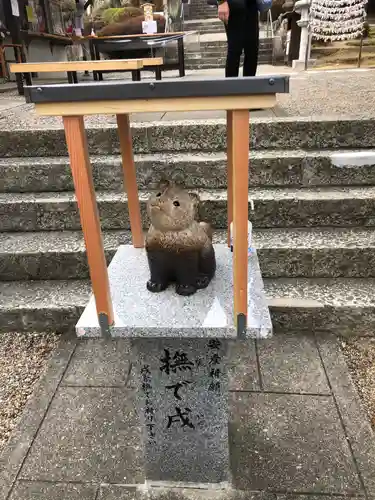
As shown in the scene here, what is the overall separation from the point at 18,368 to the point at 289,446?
178 cm

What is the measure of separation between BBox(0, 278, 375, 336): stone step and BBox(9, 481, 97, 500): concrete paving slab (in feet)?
4.00

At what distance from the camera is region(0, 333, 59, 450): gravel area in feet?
8.05

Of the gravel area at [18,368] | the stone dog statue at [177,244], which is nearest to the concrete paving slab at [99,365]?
the gravel area at [18,368]

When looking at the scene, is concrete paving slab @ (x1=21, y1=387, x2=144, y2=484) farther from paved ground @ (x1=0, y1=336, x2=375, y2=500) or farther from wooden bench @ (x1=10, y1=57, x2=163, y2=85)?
wooden bench @ (x1=10, y1=57, x2=163, y2=85)

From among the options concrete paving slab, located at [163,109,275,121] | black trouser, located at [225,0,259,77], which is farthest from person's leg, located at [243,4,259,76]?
concrete paving slab, located at [163,109,275,121]

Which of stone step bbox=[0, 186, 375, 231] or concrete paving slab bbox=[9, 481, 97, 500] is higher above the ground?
stone step bbox=[0, 186, 375, 231]

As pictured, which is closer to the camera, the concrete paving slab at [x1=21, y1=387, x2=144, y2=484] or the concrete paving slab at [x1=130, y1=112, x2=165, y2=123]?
the concrete paving slab at [x1=21, y1=387, x2=144, y2=484]

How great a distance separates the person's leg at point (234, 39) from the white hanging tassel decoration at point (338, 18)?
6.46 meters

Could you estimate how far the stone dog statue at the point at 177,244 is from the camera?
1507mm

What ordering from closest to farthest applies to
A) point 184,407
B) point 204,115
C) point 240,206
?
point 240,206, point 184,407, point 204,115

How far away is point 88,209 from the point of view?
1.36 m

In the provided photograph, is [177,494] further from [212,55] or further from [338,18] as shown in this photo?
[212,55]

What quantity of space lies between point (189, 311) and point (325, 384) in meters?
1.42

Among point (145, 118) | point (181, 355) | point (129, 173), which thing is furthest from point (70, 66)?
point (145, 118)
